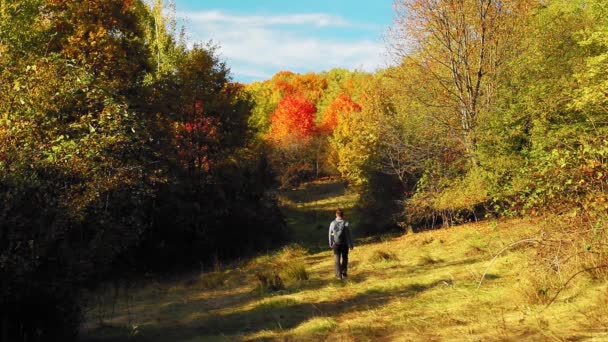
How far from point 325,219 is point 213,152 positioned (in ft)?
51.0

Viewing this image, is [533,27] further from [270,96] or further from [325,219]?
[270,96]

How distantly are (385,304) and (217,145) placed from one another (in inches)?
676

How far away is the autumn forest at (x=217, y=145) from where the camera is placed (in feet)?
24.3

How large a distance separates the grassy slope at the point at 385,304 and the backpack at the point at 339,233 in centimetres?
104

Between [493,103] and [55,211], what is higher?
[493,103]

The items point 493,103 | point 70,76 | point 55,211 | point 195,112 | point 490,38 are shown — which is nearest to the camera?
point 55,211

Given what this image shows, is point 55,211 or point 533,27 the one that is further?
point 533,27


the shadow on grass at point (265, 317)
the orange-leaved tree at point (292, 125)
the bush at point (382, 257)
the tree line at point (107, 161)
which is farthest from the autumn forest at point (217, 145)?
the orange-leaved tree at point (292, 125)

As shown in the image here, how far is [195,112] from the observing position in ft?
81.4

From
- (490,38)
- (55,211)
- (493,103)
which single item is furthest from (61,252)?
(490,38)

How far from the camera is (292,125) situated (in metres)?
63.2

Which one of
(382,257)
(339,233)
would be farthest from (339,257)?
(382,257)

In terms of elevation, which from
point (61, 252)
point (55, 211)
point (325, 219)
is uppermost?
point (55, 211)

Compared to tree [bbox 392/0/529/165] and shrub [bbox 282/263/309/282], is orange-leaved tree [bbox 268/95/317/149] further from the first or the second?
shrub [bbox 282/263/309/282]
